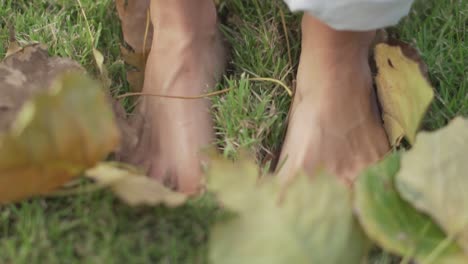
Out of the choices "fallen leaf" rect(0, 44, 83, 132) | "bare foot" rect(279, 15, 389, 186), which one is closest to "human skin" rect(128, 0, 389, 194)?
"bare foot" rect(279, 15, 389, 186)

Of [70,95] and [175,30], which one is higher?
[70,95]

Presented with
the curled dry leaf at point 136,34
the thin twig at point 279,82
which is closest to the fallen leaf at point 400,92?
the thin twig at point 279,82

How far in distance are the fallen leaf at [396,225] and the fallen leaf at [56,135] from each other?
292 millimetres

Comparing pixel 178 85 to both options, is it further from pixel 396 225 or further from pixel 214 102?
pixel 396 225

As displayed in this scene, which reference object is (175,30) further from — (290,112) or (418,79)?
(418,79)

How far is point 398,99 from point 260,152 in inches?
8.5

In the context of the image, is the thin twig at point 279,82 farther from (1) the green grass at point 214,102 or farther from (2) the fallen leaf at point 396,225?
(2) the fallen leaf at point 396,225

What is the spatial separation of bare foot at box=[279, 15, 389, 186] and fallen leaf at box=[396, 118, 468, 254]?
188mm

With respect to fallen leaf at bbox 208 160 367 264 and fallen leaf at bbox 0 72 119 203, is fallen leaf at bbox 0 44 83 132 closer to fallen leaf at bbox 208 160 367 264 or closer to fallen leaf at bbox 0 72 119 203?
fallen leaf at bbox 0 72 119 203

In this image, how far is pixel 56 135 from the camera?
760 mm

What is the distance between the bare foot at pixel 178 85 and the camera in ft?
3.64

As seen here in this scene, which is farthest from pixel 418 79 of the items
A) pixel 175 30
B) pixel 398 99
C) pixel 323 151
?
pixel 175 30

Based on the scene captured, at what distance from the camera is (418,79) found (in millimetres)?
1038

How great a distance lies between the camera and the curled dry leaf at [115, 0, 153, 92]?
4.12 feet
